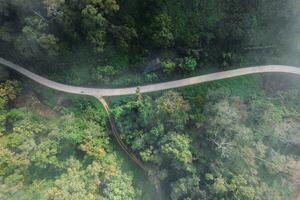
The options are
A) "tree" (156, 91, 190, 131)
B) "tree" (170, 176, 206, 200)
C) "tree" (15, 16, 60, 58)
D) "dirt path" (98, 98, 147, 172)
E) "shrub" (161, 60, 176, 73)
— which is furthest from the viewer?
"shrub" (161, 60, 176, 73)

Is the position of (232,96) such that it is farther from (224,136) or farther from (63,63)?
(63,63)

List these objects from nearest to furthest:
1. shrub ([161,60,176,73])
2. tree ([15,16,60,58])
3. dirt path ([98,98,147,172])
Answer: tree ([15,16,60,58])
dirt path ([98,98,147,172])
shrub ([161,60,176,73])

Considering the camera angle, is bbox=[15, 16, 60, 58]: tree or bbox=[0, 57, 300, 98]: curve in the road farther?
bbox=[0, 57, 300, 98]: curve in the road

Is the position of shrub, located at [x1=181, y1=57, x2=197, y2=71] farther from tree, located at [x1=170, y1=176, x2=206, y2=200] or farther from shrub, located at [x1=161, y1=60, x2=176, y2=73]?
tree, located at [x1=170, y1=176, x2=206, y2=200]

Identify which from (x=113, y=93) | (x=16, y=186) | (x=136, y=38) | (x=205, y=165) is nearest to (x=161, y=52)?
(x=136, y=38)

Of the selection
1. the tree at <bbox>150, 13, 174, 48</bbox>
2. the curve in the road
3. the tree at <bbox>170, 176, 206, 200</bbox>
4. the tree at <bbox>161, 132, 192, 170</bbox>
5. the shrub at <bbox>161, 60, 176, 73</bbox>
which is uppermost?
the tree at <bbox>150, 13, 174, 48</bbox>

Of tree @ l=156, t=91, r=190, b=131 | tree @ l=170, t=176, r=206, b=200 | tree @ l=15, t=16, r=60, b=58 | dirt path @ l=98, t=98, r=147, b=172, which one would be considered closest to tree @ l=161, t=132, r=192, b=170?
tree @ l=156, t=91, r=190, b=131

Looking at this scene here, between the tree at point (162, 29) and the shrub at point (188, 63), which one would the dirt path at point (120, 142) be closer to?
the tree at point (162, 29)

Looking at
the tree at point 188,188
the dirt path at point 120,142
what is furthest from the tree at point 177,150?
the dirt path at point 120,142

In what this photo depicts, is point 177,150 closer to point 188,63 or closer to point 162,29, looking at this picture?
point 188,63

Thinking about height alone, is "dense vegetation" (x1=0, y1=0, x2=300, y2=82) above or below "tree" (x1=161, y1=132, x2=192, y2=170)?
above
